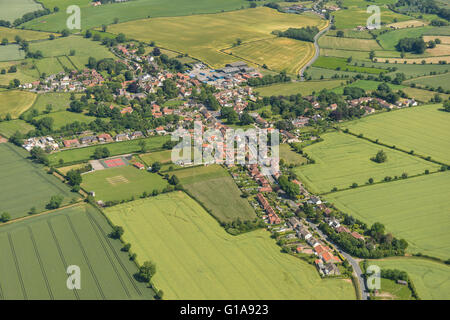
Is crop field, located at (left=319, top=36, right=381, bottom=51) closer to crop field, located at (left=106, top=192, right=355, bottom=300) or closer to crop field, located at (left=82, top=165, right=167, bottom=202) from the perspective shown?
crop field, located at (left=82, top=165, right=167, bottom=202)

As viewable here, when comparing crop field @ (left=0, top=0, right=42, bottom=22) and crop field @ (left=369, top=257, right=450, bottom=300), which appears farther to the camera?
crop field @ (left=0, top=0, right=42, bottom=22)

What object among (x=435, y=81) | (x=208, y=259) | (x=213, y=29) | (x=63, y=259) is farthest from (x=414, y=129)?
(x=213, y=29)

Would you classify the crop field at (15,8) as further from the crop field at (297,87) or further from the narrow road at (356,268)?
the narrow road at (356,268)

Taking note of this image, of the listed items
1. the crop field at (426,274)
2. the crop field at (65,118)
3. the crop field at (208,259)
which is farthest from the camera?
the crop field at (65,118)

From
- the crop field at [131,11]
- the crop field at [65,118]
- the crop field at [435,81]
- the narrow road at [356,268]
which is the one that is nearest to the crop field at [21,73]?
the crop field at [65,118]

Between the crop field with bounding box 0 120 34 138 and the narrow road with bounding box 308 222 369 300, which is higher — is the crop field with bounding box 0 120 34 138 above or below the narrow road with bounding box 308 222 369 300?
above

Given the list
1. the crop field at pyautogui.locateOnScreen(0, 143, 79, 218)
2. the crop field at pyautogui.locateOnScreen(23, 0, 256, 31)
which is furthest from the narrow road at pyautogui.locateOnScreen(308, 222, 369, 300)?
the crop field at pyautogui.locateOnScreen(23, 0, 256, 31)
